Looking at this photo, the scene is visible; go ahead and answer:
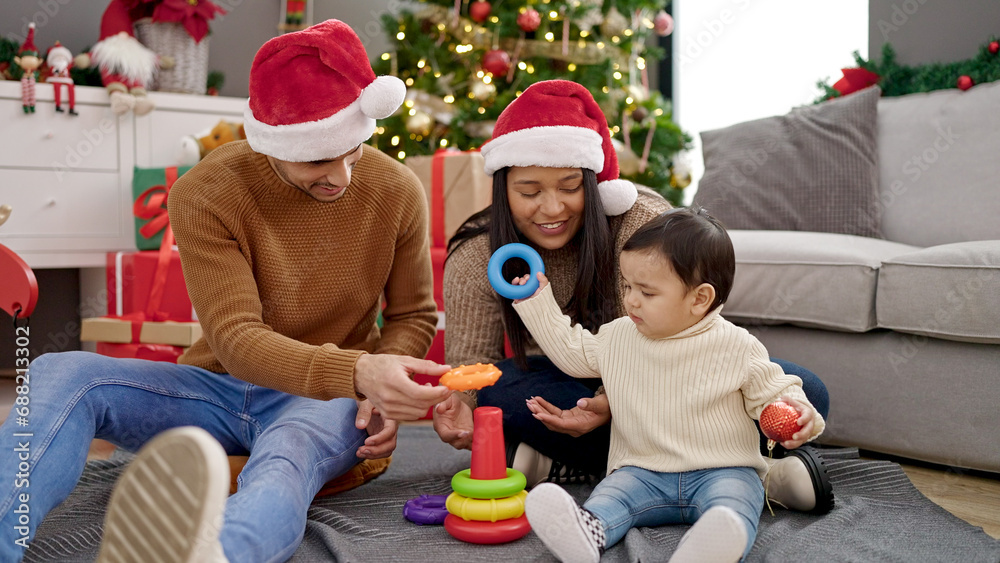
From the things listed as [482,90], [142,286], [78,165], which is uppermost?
[482,90]

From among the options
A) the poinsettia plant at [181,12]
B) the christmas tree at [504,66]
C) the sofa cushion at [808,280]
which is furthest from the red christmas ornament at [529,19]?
the sofa cushion at [808,280]

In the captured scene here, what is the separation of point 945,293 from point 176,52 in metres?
2.46

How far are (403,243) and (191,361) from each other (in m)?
0.41

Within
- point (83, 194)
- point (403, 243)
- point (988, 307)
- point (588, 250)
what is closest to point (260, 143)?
point (403, 243)

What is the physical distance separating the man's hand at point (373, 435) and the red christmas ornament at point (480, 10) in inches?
73.6

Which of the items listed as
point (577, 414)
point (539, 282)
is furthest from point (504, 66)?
point (577, 414)

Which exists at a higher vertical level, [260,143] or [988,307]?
[260,143]

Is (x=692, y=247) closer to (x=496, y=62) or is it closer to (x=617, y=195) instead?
(x=617, y=195)

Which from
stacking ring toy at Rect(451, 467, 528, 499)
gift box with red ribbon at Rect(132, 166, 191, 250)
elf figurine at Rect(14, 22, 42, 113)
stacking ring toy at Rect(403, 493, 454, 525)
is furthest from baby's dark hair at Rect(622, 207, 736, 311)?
elf figurine at Rect(14, 22, 42, 113)

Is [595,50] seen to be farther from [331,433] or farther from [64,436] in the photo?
[64,436]

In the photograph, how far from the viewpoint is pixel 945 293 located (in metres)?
1.48

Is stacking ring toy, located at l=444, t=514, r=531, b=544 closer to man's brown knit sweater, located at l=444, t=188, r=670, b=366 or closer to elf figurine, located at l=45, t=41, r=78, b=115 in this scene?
man's brown knit sweater, located at l=444, t=188, r=670, b=366

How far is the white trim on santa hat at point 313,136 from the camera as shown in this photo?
1162 mm

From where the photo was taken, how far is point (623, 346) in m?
1.24
